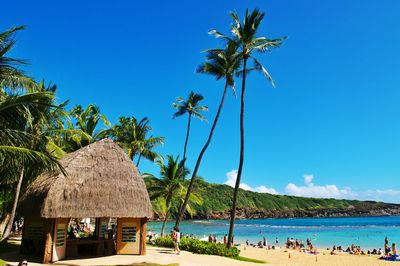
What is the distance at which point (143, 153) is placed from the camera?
3200 cm

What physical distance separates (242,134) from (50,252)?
1098 cm

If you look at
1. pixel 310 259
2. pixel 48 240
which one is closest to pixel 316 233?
pixel 310 259

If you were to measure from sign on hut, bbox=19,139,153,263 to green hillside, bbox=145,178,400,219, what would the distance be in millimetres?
101155

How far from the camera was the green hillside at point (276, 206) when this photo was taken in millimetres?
123938

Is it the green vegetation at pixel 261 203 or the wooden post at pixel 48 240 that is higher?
the green vegetation at pixel 261 203

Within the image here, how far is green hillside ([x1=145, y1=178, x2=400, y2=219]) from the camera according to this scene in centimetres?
12394

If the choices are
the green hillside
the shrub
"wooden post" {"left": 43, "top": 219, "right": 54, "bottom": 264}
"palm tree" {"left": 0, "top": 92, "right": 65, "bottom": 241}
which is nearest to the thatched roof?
"wooden post" {"left": 43, "top": 219, "right": 54, "bottom": 264}

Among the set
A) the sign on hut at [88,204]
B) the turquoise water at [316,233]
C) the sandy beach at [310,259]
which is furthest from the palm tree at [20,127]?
the turquoise water at [316,233]

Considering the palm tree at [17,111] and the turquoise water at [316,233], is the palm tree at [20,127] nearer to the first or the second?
the palm tree at [17,111]

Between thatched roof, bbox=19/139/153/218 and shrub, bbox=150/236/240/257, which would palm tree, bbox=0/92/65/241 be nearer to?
thatched roof, bbox=19/139/153/218

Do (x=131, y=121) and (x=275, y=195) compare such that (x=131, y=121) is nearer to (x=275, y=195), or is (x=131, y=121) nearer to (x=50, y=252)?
(x=50, y=252)

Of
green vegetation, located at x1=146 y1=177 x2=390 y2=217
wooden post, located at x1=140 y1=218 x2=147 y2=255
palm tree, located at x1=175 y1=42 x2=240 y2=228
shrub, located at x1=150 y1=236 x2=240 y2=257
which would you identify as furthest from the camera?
green vegetation, located at x1=146 y1=177 x2=390 y2=217

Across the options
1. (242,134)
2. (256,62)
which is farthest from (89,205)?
(256,62)

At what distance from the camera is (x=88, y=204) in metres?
14.3
